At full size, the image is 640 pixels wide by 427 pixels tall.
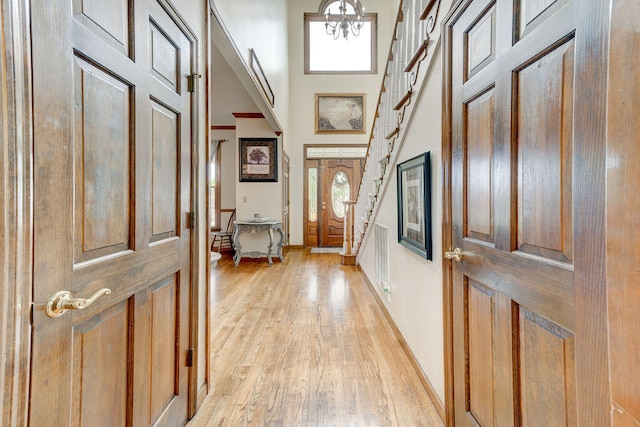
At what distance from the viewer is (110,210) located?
0.95m

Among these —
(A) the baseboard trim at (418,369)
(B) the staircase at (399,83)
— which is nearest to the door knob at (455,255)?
(A) the baseboard trim at (418,369)

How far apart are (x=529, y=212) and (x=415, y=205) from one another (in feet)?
3.40

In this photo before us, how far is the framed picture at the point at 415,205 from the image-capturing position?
5.52 feet

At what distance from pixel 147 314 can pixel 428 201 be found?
1.43 meters

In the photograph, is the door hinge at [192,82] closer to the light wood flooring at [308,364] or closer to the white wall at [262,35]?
the white wall at [262,35]

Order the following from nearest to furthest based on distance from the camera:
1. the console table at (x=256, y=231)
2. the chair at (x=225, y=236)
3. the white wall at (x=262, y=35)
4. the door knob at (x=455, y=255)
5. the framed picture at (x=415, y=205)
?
1. the door knob at (x=455, y=255)
2. the framed picture at (x=415, y=205)
3. the white wall at (x=262, y=35)
4. the console table at (x=256, y=231)
5. the chair at (x=225, y=236)

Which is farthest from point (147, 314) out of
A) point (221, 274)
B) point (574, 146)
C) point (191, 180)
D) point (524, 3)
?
point (221, 274)

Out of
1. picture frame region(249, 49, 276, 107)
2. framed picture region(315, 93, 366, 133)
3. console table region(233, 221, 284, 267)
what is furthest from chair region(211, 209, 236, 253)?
picture frame region(249, 49, 276, 107)

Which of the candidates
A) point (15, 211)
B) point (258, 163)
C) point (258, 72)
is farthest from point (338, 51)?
point (15, 211)

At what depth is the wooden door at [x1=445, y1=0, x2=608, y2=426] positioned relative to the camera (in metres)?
0.66

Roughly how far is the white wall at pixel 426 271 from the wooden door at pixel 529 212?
0.70 feet

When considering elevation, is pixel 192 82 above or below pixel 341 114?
below

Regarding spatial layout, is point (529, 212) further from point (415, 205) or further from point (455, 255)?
point (415, 205)

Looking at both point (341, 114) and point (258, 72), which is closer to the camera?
point (258, 72)
